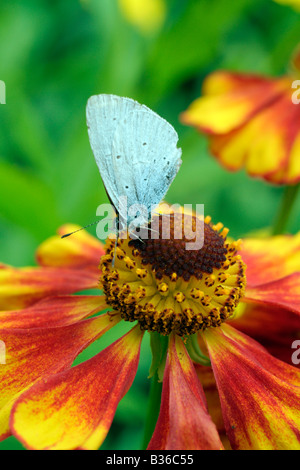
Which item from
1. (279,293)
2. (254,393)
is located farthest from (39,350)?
(279,293)

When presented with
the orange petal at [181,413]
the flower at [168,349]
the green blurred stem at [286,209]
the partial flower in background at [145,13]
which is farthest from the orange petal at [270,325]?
the partial flower in background at [145,13]

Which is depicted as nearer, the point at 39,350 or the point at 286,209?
the point at 39,350

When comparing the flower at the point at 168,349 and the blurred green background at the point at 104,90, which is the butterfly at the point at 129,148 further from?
the blurred green background at the point at 104,90

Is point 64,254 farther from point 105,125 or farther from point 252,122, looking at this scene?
point 252,122
